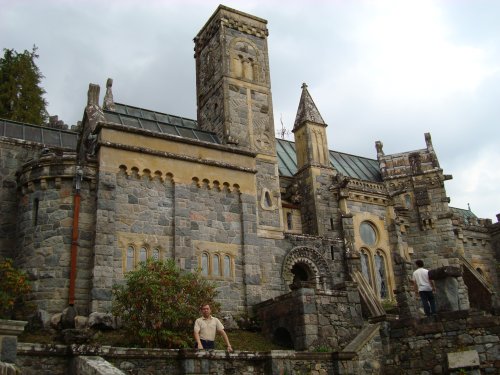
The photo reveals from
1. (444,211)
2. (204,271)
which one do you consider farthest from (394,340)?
(444,211)

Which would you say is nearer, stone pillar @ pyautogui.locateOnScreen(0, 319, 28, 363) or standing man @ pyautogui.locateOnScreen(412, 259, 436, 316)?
stone pillar @ pyautogui.locateOnScreen(0, 319, 28, 363)

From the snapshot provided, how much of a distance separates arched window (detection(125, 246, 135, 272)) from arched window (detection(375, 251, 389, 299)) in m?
15.7

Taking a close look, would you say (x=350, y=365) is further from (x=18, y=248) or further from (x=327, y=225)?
(x=327, y=225)

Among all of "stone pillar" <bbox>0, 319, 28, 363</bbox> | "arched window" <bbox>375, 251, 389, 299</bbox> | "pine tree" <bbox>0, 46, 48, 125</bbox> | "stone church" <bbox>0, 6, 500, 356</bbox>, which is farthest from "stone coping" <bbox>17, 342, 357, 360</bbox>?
"pine tree" <bbox>0, 46, 48, 125</bbox>

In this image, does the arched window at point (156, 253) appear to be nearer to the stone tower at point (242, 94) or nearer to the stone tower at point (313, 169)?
the stone tower at point (242, 94)

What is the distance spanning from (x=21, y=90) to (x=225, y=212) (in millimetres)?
18596

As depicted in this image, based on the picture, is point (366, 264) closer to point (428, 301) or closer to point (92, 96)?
point (428, 301)

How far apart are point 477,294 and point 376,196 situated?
9613 millimetres

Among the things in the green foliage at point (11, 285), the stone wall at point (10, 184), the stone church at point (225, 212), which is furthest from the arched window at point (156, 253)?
the stone wall at point (10, 184)

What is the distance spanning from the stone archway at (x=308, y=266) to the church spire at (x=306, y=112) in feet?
30.6

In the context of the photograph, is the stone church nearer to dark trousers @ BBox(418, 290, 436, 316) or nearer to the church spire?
the church spire

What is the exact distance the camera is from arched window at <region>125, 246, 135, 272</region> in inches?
813

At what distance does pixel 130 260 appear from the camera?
20844 millimetres

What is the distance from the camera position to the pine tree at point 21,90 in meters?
34.0
